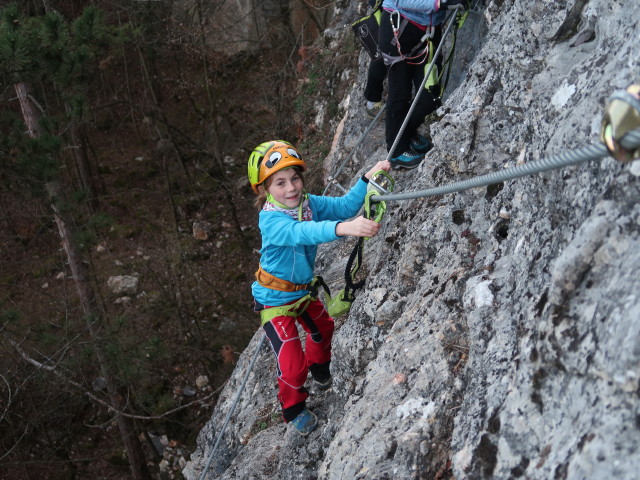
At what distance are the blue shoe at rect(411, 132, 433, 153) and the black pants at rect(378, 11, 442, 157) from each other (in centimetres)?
5

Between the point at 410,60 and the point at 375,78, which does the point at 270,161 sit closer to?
the point at 410,60

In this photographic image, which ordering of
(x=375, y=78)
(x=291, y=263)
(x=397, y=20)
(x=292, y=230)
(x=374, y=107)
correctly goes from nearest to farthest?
(x=292, y=230), (x=291, y=263), (x=397, y=20), (x=375, y=78), (x=374, y=107)

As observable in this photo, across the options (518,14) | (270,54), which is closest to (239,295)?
(270,54)

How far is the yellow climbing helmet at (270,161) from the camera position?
3.62m

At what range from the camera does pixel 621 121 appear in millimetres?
1434

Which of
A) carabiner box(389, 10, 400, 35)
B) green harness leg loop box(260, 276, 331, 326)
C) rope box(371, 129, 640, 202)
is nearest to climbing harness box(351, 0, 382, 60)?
carabiner box(389, 10, 400, 35)

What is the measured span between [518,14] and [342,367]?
241 centimetres

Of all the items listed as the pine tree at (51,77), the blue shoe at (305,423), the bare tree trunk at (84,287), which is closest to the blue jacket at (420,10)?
the blue shoe at (305,423)

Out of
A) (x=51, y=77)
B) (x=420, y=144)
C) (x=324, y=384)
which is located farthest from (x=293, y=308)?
(x=51, y=77)

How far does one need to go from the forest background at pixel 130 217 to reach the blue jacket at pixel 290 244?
4.59 metres

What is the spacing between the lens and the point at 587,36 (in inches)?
124

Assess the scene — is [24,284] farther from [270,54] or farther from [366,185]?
[366,185]

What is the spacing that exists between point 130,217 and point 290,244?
44.9 feet

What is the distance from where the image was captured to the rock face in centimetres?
177
